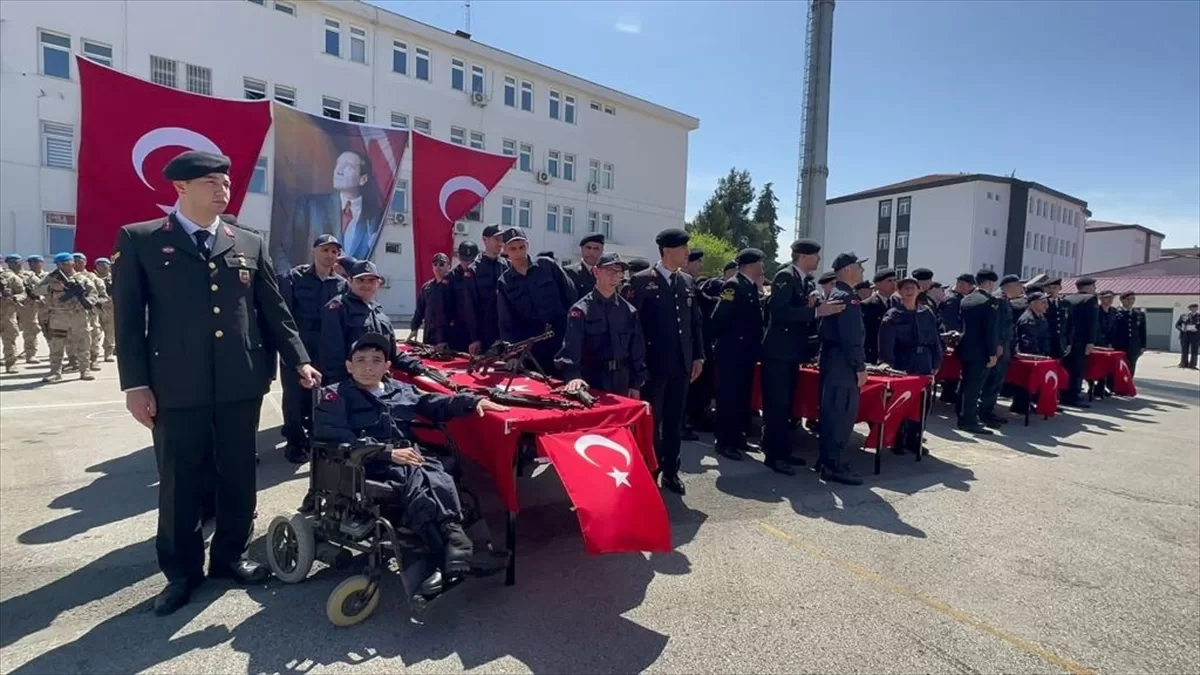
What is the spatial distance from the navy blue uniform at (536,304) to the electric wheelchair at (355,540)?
2.09 meters

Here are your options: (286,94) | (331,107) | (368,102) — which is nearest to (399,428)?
(286,94)

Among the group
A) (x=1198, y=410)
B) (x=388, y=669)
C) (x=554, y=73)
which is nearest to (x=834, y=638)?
(x=388, y=669)

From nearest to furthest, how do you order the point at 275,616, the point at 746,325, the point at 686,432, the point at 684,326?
the point at 275,616 < the point at 684,326 < the point at 746,325 < the point at 686,432

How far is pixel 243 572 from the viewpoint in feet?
10.8

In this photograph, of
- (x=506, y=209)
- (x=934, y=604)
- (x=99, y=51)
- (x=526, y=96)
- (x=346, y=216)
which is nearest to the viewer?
(x=934, y=604)

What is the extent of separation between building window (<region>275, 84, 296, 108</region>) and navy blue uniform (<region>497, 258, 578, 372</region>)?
20.8 meters

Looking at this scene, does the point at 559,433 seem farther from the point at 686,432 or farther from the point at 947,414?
the point at 947,414

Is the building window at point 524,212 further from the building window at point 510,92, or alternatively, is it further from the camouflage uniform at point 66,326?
the camouflage uniform at point 66,326

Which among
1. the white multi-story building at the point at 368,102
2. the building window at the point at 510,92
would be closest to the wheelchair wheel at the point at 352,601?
the white multi-story building at the point at 368,102

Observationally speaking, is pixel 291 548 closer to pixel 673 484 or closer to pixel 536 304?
pixel 536 304

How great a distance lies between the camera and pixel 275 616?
300cm

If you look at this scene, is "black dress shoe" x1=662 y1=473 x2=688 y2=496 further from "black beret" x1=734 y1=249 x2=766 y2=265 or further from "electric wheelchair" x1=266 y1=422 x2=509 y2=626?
"black beret" x1=734 y1=249 x2=766 y2=265

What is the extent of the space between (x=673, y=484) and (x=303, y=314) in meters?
3.54

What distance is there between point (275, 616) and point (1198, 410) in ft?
46.3
